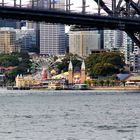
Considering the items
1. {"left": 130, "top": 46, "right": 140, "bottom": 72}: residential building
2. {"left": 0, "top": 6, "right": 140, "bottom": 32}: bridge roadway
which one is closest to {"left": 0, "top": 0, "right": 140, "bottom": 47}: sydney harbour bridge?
{"left": 0, "top": 6, "right": 140, "bottom": 32}: bridge roadway

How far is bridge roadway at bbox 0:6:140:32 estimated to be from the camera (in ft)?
238

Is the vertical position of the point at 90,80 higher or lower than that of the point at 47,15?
lower

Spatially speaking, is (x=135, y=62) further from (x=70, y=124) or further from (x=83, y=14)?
(x=70, y=124)

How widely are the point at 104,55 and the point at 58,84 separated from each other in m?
14.8

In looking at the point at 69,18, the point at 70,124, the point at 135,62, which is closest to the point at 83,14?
the point at 69,18

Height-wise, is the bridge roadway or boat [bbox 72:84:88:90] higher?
the bridge roadway

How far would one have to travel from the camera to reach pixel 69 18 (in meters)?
76.3

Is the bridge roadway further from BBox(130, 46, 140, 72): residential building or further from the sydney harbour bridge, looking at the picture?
BBox(130, 46, 140, 72): residential building

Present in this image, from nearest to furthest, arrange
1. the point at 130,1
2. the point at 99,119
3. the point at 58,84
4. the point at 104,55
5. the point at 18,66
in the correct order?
the point at 99,119
the point at 130,1
the point at 58,84
the point at 104,55
the point at 18,66

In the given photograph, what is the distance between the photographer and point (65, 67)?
159 meters

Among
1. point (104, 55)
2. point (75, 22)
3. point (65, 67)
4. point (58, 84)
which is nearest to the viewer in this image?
point (75, 22)

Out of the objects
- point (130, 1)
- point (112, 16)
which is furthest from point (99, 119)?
point (130, 1)

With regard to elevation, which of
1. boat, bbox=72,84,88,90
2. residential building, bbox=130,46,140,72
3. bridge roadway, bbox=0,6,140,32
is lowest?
boat, bbox=72,84,88,90

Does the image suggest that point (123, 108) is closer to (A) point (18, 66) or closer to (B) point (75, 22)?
(B) point (75, 22)
